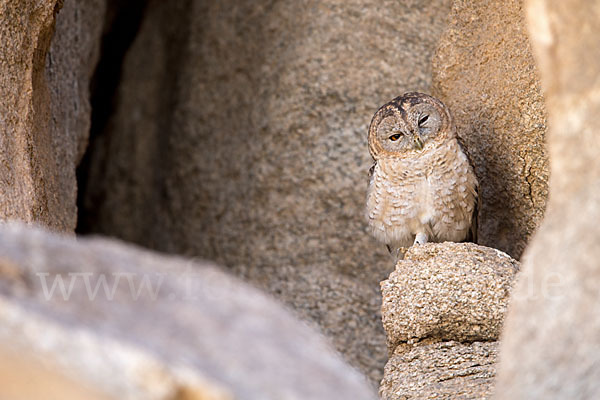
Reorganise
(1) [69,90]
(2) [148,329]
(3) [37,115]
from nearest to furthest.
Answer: (2) [148,329], (3) [37,115], (1) [69,90]

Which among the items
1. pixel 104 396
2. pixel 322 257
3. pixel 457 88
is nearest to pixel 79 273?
pixel 104 396

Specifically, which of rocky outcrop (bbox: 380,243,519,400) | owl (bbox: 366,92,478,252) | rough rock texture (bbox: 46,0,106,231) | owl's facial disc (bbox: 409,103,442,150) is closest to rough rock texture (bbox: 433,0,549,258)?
owl (bbox: 366,92,478,252)

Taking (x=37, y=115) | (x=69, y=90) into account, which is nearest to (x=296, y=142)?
(x=69, y=90)

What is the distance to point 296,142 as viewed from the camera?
5.04 metres

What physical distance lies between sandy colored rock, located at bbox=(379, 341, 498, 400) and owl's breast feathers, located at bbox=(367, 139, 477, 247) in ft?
A: 2.94

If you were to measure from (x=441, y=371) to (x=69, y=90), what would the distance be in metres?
2.53

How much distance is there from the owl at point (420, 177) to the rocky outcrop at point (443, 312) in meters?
0.65

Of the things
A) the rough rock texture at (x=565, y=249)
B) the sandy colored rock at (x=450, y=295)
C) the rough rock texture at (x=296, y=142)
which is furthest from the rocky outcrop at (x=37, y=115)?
the rough rock texture at (x=565, y=249)

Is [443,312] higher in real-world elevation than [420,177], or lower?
lower

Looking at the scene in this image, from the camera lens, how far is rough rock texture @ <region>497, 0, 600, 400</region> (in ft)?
5.43

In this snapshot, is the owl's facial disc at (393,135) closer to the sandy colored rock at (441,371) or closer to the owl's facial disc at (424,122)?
the owl's facial disc at (424,122)

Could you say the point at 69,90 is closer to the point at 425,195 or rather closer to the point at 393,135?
the point at 393,135

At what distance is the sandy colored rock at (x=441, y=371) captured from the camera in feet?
9.28

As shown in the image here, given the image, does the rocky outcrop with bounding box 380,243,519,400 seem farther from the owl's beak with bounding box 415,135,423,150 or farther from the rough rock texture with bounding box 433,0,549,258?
the owl's beak with bounding box 415,135,423,150
